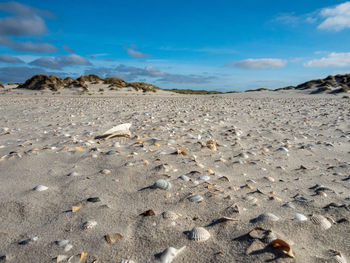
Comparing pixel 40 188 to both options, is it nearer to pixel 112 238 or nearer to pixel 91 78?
pixel 112 238

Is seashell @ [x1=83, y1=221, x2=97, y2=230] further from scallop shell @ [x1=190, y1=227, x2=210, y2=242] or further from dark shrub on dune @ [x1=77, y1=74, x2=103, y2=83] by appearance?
dark shrub on dune @ [x1=77, y1=74, x2=103, y2=83]

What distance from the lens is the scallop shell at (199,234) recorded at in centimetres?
204

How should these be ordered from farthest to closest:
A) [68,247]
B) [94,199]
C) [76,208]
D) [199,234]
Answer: [94,199] < [76,208] < [199,234] < [68,247]

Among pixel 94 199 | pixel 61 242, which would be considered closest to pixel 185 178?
pixel 94 199

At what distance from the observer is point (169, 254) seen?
185 cm

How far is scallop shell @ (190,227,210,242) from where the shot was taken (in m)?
2.04

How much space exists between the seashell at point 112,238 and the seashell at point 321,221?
176cm

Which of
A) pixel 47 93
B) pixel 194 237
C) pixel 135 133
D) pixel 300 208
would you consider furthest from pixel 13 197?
pixel 47 93

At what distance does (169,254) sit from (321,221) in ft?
4.78

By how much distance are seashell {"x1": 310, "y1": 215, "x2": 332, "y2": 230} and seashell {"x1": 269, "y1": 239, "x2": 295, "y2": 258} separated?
596 mm

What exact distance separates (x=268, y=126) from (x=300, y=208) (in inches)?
217

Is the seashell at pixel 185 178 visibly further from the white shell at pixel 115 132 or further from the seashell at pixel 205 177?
the white shell at pixel 115 132

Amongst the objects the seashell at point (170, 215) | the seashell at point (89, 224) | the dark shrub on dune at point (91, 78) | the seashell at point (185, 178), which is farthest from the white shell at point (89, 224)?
the dark shrub on dune at point (91, 78)

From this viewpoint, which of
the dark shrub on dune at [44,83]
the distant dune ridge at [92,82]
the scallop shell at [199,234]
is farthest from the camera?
the distant dune ridge at [92,82]
